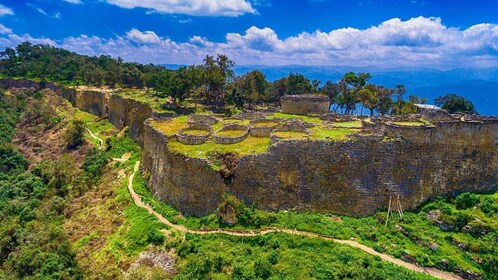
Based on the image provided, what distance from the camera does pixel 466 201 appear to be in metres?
27.1

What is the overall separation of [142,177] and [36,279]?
13368 millimetres

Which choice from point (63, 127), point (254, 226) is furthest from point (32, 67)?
point (254, 226)

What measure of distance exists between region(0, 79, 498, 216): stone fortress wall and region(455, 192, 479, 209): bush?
1.29 meters

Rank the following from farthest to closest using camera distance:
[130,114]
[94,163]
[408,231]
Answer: [130,114] → [94,163] → [408,231]

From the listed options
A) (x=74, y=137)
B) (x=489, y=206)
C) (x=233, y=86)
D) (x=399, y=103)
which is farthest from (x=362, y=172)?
(x=74, y=137)

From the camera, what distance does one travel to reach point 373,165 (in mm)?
28344

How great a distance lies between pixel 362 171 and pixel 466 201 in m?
7.75

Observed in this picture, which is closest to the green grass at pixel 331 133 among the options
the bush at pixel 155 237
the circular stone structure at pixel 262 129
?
the circular stone structure at pixel 262 129

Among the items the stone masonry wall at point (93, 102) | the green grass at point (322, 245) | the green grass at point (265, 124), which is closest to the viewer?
the green grass at point (322, 245)

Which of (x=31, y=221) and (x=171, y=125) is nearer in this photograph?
(x=31, y=221)

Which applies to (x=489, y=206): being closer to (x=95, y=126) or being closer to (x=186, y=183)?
(x=186, y=183)

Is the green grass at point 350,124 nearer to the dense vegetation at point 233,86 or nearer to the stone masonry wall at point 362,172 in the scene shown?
the stone masonry wall at point 362,172

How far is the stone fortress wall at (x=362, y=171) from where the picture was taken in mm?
27844

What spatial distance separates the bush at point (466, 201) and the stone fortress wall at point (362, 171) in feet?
4.22
